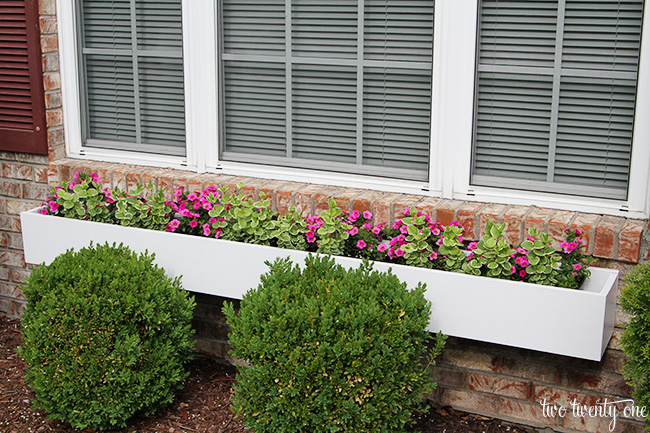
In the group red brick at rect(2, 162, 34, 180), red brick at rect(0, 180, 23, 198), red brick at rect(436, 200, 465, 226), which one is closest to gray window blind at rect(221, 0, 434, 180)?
red brick at rect(436, 200, 465, 226)

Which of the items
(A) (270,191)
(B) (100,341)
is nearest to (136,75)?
(A) (270,191)

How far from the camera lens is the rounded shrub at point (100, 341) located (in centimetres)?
322

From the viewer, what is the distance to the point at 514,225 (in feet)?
10.6

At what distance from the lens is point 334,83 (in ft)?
12.0

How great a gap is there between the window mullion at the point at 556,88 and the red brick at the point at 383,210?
2.38 ft

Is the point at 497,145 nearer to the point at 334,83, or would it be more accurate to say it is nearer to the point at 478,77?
the point at 478,77

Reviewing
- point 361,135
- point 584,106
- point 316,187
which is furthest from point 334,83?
point 584,106

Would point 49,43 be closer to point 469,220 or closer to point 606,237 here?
point 469,220

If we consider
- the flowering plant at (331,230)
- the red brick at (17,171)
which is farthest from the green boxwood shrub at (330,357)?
the red brick at (17,171)

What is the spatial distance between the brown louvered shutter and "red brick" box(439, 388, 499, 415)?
2.63m

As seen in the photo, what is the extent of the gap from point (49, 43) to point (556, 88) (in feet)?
9.03

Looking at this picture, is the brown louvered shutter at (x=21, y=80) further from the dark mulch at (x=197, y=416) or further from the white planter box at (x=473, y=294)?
the dark mulch at (x=197, y=416)

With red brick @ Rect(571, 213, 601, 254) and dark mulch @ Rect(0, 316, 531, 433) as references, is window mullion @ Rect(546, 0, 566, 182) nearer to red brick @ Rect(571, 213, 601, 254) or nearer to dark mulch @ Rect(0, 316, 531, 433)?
red brick @ Rect(571, 213, 601, 254)

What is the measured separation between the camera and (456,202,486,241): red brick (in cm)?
330
